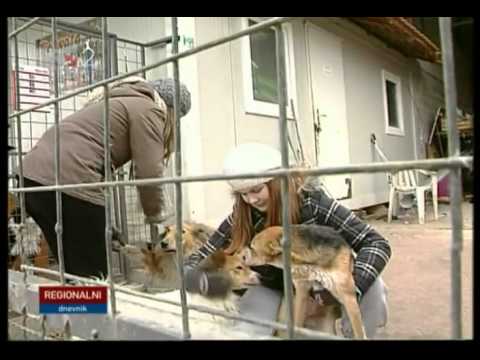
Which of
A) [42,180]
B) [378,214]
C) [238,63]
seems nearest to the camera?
[42,180]

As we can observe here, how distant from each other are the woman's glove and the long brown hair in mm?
85

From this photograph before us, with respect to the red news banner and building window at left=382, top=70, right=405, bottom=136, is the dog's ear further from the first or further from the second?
building window at left=382, top=70, right=405, bottom=136

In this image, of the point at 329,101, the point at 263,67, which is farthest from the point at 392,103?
the point at 263,67

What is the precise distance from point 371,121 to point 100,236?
3.79 meters

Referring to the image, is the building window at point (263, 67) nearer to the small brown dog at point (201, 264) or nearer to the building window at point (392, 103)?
the small brown dog at point (201, 264)

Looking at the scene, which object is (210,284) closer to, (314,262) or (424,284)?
(314,262)

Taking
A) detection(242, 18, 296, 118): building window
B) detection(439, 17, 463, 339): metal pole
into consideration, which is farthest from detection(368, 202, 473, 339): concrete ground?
detection(242, 18, 296, 118): building window

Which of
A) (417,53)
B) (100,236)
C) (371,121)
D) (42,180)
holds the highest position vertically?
(417,53)

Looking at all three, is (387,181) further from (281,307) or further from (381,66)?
(281,307)

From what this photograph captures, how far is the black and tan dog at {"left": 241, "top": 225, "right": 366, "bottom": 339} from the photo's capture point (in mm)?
925

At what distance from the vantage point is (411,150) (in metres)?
4.41

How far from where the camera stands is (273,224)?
1064mm
